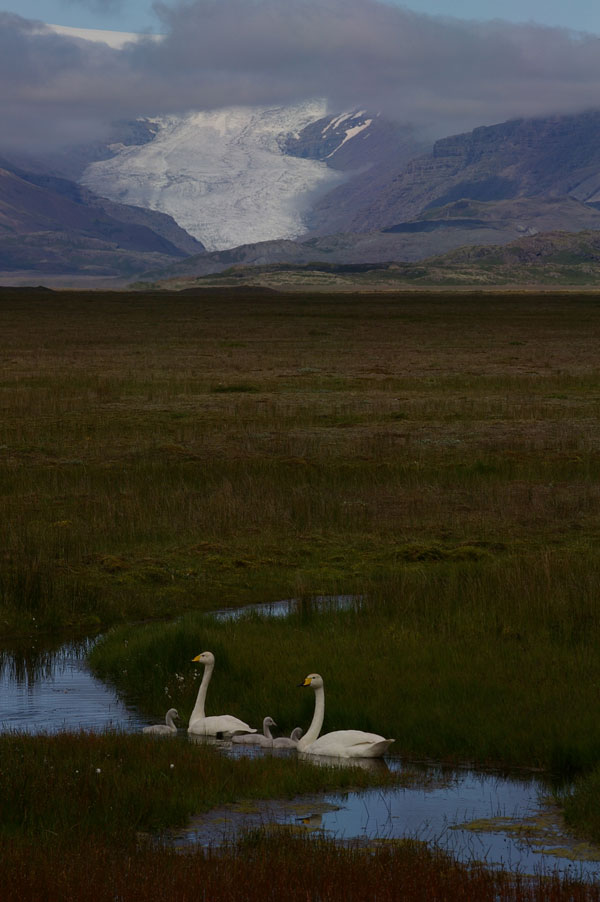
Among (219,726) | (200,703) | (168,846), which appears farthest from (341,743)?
(168,846)

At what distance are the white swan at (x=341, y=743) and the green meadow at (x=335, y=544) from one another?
0.56 m

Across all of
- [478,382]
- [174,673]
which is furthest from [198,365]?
[174,673]

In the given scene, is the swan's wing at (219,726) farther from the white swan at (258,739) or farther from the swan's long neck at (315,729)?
the swan's long neck at (315,729)

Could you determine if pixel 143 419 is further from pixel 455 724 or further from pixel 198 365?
pixel 455 724

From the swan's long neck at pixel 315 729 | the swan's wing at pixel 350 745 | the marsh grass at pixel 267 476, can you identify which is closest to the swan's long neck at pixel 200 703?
the swan's long neck at pixel 315 729

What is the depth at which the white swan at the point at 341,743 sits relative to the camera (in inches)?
469

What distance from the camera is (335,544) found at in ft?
74.1

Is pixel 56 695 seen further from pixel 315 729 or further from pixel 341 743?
pixel 341 743

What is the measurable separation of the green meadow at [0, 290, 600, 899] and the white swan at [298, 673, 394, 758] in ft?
1.84

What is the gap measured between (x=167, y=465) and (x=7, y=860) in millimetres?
21187

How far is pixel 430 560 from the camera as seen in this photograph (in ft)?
68.8

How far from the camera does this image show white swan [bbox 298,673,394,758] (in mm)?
11905

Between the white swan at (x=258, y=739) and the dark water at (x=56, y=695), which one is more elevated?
the white swan at (x=258, y=739)

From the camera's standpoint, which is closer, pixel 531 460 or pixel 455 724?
pixel 455 724
